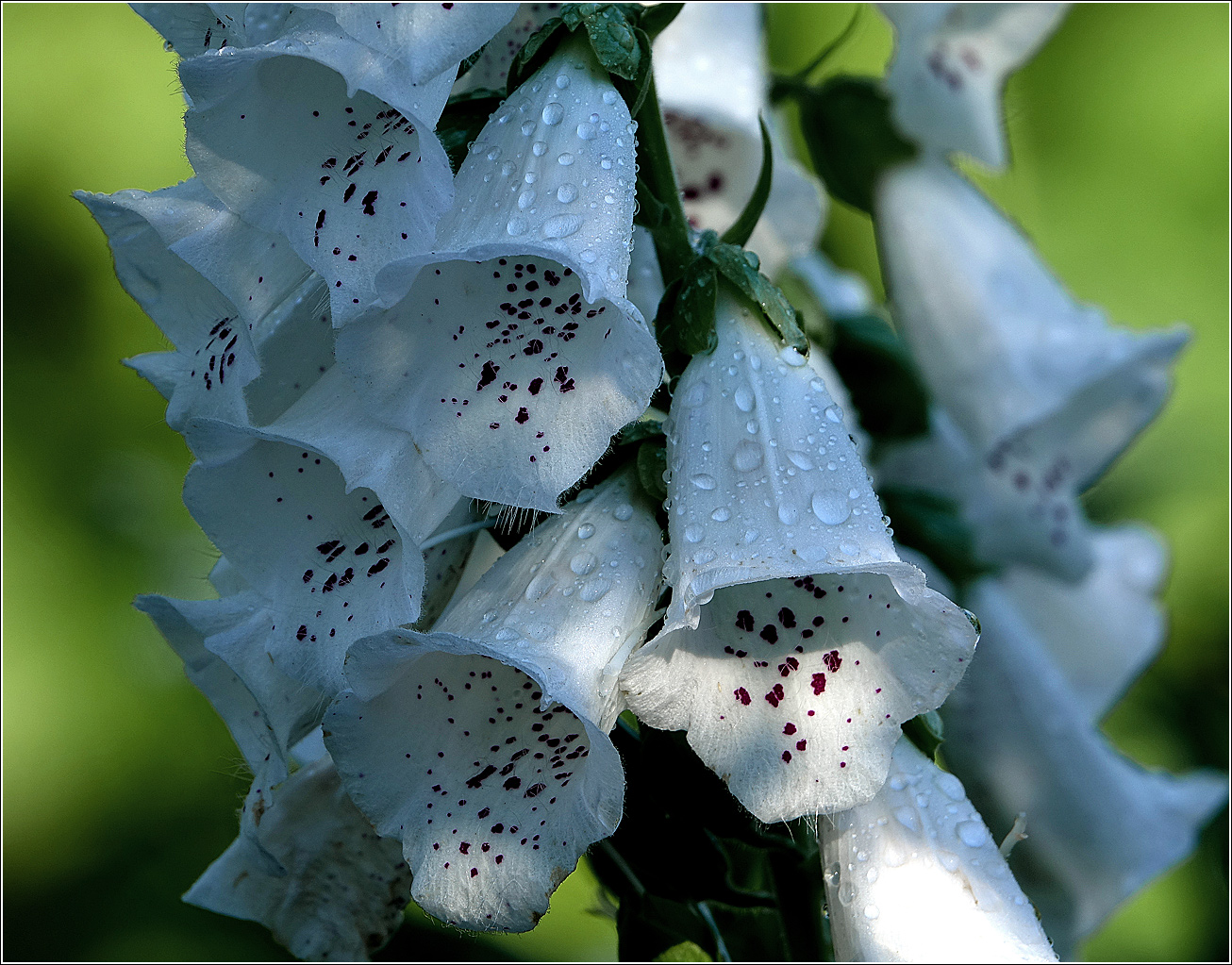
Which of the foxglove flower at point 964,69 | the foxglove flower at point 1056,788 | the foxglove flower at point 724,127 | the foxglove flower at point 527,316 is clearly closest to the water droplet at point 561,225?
the foxglove flower at point 527,316

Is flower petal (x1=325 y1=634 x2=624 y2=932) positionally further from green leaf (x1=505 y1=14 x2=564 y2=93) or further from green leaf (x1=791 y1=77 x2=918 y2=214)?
green leaf (x1=791 y1=77 x2=918 y2=214)

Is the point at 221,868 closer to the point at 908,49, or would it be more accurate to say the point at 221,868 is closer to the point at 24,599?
the point at 908,49

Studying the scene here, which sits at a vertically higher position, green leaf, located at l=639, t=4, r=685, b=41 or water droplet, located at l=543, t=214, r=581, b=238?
green leaf, located at l=639, t=4, r=685, b=41

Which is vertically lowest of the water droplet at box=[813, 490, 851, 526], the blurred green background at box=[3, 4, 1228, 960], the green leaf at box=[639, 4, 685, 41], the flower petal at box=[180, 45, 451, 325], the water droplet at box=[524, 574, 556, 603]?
the blurred green background at box=[3, 4, 1228, 960]

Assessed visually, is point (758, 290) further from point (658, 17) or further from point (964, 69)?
point (964, 69)

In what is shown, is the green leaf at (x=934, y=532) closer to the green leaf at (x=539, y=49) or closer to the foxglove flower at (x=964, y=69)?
the foxglove flower at (x=964, y=69)

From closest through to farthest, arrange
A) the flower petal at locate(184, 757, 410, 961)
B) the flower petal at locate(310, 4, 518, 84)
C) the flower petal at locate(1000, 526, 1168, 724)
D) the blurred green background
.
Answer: the flower petal at locate(310, 4, 518, 84), the flower petal at locate(184, 757, 410, 961), the flower petal at locate(1000, 526, 1168, 724), the blurred green background

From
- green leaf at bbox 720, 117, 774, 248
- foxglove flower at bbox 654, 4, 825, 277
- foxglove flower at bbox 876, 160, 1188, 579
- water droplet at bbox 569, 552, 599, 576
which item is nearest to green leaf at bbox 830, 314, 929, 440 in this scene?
foxglove flower at bbox 876, 160, 1188, 579

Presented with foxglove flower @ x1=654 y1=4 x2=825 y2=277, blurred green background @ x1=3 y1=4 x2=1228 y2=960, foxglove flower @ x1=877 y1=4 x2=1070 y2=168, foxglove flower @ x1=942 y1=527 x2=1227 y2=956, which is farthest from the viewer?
blurred green background @ x1=3 y1=4 x2=1228 y2=960
